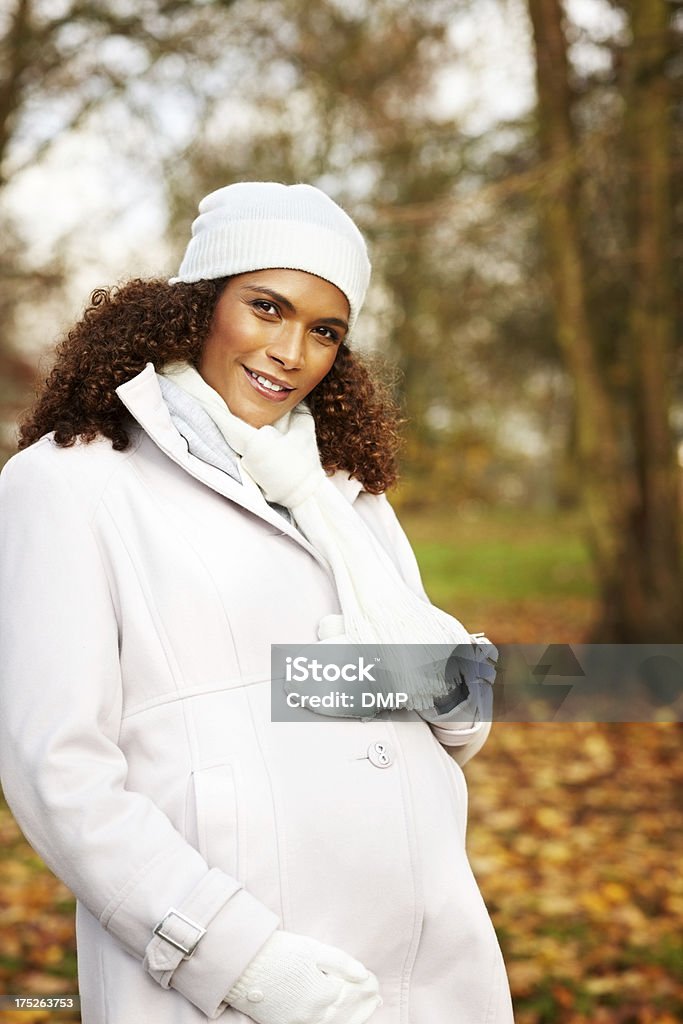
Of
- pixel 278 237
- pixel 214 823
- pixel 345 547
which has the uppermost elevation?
pixel 278 237

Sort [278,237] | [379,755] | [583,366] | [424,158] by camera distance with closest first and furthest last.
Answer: [379,755] < [278,237] < [583,366] < [424,158]

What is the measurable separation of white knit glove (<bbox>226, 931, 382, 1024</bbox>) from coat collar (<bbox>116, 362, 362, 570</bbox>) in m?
0.77

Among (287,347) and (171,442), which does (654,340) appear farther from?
(171,442)

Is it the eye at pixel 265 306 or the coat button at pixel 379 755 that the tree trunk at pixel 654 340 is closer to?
the eye at pixel 265 306

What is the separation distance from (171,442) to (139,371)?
26cm

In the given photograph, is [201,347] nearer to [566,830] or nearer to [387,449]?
[387,449]

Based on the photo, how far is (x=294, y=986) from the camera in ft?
5.65

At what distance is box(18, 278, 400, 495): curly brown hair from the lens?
6.86ft

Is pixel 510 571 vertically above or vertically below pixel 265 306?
above

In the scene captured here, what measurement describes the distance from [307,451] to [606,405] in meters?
5.53

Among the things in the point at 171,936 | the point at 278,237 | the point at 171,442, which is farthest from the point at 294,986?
the point at 278,237

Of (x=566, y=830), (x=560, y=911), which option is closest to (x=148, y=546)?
(x=560, y=911)

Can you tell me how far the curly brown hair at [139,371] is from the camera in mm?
2090

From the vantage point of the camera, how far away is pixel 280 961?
1.73 meters
